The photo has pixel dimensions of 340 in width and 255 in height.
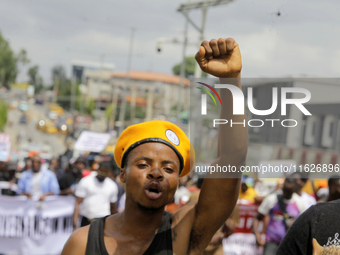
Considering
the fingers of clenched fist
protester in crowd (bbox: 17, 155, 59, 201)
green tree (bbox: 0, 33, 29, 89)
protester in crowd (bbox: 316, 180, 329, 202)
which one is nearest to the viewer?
the fingers of clenched fist

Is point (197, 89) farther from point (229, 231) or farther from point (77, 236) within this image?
point (229, 231)

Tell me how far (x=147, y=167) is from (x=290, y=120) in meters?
0.63

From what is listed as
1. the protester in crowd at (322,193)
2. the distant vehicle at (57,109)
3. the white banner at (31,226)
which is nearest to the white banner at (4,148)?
the white banner at (31,226)

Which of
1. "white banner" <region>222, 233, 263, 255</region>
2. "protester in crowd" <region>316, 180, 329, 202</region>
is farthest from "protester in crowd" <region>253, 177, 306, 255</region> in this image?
"protester in crowd" <region>316, 180, 329, 202</region>

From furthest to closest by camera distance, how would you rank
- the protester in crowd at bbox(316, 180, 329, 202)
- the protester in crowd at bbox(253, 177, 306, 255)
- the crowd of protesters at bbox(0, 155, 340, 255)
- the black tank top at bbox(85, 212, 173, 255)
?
the protester in crowd at bbox(316, 180, 329, 202) → the protester in crowd at bbox(253, 177, 306, 255) → the crowd of protesters at bbox(0, 155, 340, 255) → the black tank top at bbox(85, 212, 173, 255)

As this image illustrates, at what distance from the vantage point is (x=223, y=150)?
5.38 feet

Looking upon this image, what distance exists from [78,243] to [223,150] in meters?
0.77

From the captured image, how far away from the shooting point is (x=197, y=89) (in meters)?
1.72

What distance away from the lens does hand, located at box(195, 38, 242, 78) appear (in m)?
1.51

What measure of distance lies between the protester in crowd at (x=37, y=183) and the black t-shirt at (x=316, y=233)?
19.1ft

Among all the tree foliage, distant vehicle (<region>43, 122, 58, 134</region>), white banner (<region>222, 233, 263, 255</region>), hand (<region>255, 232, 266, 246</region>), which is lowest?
distant vehicle (<region>43, 122, 58, 134</region>)

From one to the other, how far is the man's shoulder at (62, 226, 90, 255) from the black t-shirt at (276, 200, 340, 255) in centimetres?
91

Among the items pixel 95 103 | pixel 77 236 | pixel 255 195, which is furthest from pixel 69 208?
pixel 95 103

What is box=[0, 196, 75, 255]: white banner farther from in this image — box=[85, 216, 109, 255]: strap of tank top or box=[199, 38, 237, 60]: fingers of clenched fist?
box=[199, 38, 237, 60]: fingers of clenched fist
